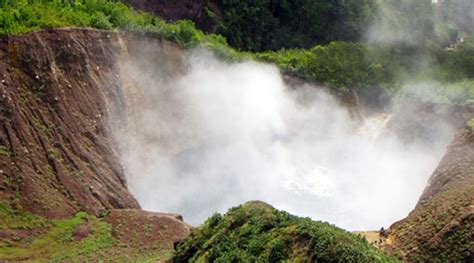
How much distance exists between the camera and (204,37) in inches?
1780

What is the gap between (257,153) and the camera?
41.3m

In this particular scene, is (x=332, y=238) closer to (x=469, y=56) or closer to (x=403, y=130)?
(x=403, y=130)

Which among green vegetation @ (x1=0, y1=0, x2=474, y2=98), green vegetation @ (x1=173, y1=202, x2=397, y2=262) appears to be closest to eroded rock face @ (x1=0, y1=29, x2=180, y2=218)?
green vegetation @ (x1=0, y1=0, x2=474, y2=98)

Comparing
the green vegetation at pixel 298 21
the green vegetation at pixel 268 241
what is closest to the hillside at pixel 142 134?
the green vegetation at pixel 268 241

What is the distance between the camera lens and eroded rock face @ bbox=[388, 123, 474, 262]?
23.3 metres

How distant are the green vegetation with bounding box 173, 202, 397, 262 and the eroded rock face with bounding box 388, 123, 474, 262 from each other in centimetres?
477

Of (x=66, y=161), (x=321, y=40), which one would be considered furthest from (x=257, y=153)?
(x=321, y=40)

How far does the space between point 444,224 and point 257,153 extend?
59.8 ft

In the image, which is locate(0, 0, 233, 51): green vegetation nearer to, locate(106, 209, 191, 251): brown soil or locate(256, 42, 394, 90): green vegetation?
locate(256, 42, 394, 90): green vegetation

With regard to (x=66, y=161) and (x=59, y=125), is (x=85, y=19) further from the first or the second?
(x=66, y=161)

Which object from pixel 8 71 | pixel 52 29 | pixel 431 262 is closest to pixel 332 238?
pixel 431 262

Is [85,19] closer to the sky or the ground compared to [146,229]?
closer to the sky

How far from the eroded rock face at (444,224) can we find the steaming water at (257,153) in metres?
6.25

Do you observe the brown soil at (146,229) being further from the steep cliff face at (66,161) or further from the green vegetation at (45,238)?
the green vegetation at (45,238)
